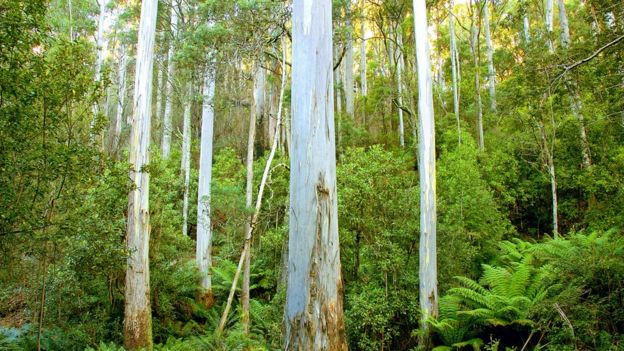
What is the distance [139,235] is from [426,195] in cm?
586

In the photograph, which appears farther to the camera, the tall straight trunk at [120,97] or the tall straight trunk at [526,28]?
the tall straight trunk at [120,97]

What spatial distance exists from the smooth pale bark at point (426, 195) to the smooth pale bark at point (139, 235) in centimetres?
547

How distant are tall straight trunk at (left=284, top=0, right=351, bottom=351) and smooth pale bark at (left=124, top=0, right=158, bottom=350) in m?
5.24

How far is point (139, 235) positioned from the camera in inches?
321

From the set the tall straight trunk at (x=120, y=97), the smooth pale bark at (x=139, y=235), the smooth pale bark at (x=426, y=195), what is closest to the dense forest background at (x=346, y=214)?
the smooth pale bark at (x=426, y=195)

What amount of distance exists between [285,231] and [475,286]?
4144 mm

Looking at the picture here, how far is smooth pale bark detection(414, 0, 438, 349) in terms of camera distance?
8.48 meters

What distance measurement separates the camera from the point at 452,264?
9477 mm

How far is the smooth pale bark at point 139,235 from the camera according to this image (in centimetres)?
800

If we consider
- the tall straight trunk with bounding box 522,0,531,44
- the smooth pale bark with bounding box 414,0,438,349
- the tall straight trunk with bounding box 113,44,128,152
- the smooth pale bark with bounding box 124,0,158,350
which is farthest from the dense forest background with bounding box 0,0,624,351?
the tall straight trunk with bounding box 113,44,128,152

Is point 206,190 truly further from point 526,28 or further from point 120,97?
point 526,28

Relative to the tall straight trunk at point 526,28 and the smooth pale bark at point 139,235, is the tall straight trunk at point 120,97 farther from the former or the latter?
the tall straight trunk at point 526,28

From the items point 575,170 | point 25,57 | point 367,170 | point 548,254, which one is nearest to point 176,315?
point 367,170

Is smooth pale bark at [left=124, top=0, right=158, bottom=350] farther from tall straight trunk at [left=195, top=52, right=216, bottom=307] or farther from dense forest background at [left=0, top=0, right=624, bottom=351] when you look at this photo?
tall straight trunk at [left=195, top=52, right=216, bottom=307]
